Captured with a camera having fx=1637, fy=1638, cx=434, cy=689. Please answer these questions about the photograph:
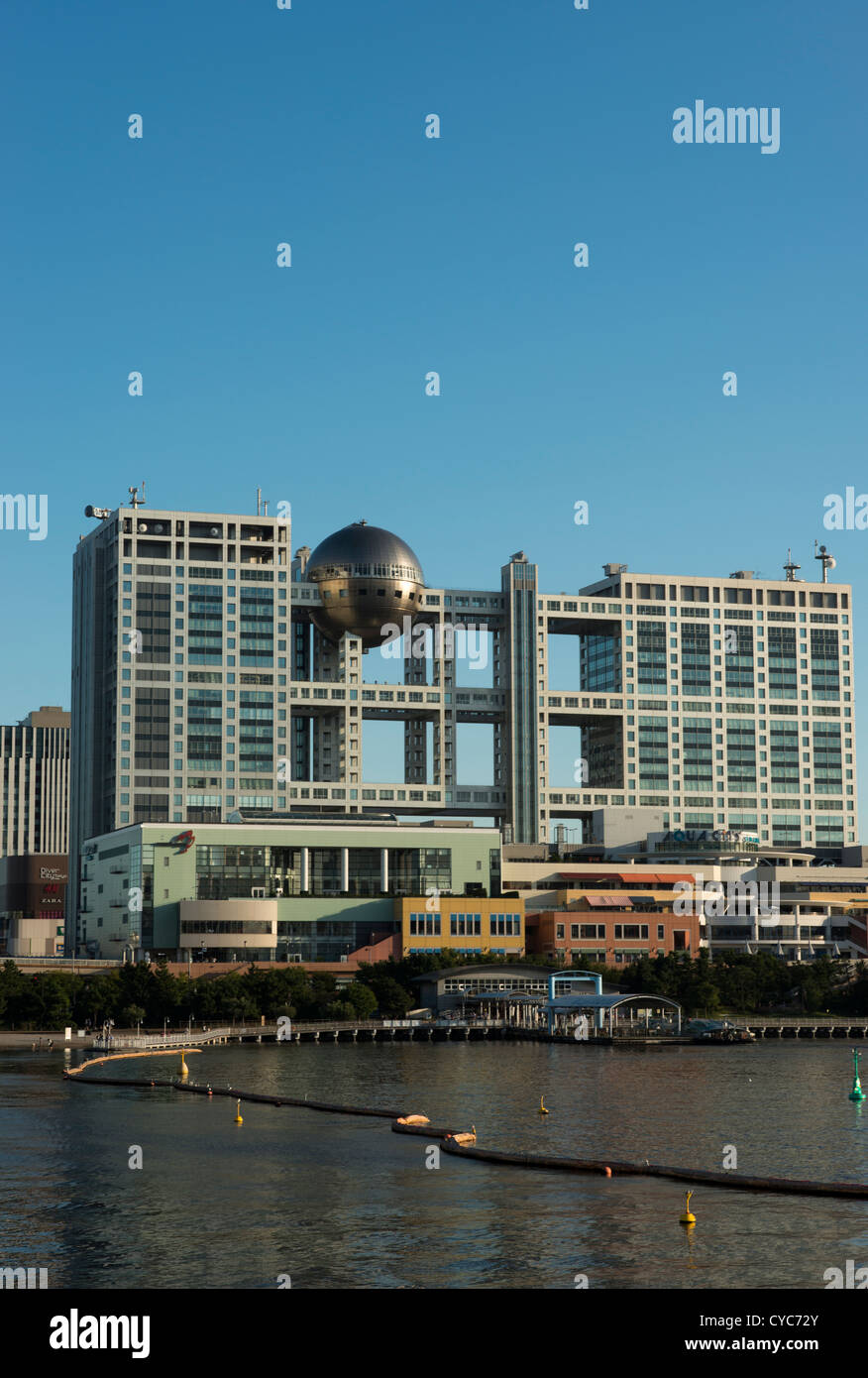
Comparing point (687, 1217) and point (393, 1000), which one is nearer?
point (687, 1217)

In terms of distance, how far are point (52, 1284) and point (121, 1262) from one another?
15.2ft

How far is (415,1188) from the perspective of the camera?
74.5 meters

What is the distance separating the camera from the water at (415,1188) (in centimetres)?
5825

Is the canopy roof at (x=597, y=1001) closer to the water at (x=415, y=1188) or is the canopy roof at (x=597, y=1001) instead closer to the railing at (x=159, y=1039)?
the railing at (x=159, y=1039)

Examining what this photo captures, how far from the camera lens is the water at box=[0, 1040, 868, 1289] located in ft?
191

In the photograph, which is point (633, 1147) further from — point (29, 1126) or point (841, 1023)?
point (841, 1023)

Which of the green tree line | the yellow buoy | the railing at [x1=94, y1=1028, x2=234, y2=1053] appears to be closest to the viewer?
the yellow buoy

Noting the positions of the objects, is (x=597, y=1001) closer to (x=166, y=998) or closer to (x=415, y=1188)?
(x=166, y=998)

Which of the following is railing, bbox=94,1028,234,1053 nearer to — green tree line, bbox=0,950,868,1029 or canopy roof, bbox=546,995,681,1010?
green tree line, bbox=0,950,868,1029

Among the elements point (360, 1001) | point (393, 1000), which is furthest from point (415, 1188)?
point (393, 1000)

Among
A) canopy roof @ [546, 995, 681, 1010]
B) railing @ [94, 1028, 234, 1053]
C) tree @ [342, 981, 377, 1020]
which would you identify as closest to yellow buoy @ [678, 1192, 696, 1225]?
railing @ [94, 1028, 234, 1053]
